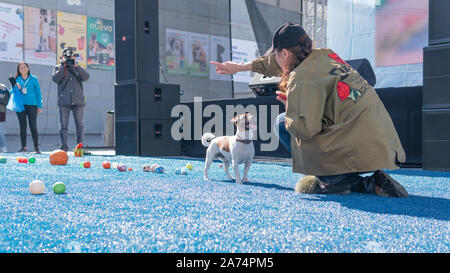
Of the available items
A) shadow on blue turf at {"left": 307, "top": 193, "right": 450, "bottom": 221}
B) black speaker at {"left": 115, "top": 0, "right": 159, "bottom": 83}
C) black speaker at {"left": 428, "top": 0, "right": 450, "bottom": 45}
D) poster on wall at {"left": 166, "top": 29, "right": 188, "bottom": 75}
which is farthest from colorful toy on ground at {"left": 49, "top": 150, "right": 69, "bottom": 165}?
poster on wall at {"left": 166, "top": 29, "right": 188, "bottom": 75}

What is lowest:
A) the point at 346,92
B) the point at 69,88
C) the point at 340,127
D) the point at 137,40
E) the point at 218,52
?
the point at 340,127

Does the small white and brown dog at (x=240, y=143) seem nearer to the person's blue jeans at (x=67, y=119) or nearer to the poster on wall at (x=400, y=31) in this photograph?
the person's blue jeans at (x=67, y=119)

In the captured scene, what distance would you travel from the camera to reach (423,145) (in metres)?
3.81

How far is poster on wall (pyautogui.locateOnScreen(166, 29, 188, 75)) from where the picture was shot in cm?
1130

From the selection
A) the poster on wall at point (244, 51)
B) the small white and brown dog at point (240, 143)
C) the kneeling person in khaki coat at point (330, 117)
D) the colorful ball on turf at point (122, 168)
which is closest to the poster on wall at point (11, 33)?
the poster on wall at point (244, 51)

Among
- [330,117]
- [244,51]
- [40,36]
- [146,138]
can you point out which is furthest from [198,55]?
[330,117]

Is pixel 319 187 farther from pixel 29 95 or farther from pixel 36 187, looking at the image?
pixel 29 95

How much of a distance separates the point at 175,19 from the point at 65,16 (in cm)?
292

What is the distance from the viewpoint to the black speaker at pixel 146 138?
18.8ft

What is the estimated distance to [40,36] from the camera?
9.36 meters

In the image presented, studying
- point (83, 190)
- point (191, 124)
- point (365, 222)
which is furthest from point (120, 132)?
point (365, 222)

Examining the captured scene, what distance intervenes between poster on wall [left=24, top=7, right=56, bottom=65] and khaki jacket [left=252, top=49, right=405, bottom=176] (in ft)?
28.3

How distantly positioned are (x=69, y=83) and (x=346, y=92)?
482 cm
